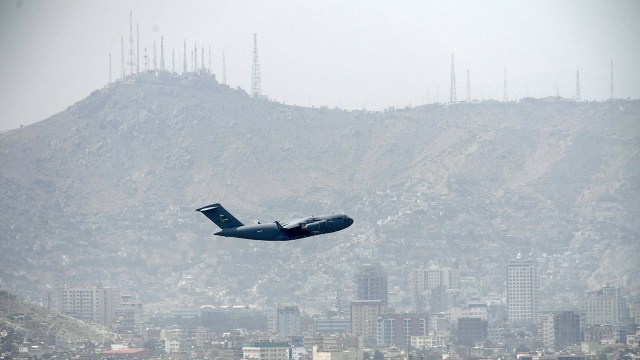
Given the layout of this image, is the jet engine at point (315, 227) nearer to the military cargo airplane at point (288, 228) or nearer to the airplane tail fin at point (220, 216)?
the military cargo airplane at point (288, 228)

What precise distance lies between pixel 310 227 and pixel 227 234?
5.23 metres

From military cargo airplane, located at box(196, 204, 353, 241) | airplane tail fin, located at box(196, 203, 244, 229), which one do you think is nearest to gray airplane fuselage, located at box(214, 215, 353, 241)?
military cargo airplane, located at box(196, 204, 353, 241)

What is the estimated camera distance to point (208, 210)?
11656cm

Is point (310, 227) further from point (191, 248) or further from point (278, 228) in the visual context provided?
point (191, 248)

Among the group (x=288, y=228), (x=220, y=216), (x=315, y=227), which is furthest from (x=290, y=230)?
(x=220, y=216)

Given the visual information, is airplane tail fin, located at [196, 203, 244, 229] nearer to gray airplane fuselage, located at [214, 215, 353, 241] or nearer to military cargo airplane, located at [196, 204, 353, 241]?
military cargo airplane, located at [196, 204, 353, 241]

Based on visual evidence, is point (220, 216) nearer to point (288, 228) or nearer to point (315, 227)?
point (288, 228)

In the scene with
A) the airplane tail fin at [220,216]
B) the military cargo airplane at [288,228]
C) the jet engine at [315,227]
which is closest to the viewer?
the military cargo airplane at [288,228]

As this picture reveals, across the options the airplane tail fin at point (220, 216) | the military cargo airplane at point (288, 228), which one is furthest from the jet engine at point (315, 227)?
the airplane tail fin at point (220, 216)

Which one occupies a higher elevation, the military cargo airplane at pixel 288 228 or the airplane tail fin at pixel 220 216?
the airplane tail fin at pixel 220 216

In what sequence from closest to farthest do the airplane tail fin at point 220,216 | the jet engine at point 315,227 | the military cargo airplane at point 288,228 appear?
1. the military cargo airplane at point 288,228
2. the jet engine at point 315,227
3. the airplane tail fin at point 220,216

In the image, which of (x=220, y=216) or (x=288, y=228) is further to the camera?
(x=220, y=216)

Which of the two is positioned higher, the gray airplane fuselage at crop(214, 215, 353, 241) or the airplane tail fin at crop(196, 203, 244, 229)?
the airplane tail fin at crop(196, 203, 244, 229)

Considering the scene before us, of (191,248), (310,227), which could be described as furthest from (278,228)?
(191,248)
